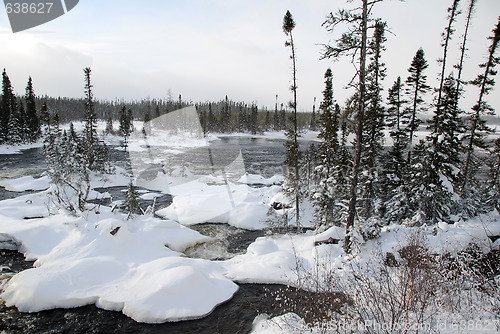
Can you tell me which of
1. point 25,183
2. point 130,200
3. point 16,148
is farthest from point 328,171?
point 16,148

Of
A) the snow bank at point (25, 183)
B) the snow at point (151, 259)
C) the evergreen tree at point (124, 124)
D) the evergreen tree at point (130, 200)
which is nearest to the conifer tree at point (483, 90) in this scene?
the snow at point (151, 259)

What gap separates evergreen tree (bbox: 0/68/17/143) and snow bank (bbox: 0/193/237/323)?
53.6m

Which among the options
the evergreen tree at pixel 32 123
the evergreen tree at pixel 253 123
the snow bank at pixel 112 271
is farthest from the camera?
the evergreen tree at pixel 253 123

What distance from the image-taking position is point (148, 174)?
35438 mm

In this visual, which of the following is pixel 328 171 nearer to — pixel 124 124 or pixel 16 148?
pixel 124 124

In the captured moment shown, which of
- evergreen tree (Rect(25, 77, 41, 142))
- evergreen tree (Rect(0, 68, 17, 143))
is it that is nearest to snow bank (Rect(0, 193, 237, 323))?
evergreen tree (Rect(0, 68, 17, 143))

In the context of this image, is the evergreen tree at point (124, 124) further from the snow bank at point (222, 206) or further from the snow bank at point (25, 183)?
the snow bank at point (222, 206)

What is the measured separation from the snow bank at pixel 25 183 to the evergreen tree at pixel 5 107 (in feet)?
117

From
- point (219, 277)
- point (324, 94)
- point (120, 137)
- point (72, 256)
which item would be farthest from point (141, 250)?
point (120, 137)

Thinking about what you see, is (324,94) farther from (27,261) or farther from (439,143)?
(27,261)

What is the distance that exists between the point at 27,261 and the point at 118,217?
413 centimetres

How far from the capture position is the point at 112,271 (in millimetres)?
11125

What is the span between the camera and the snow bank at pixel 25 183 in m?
26.8

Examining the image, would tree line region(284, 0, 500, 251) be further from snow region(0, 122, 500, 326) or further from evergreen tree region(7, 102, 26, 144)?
evergreen tree region(7, 102, 26, 144)
